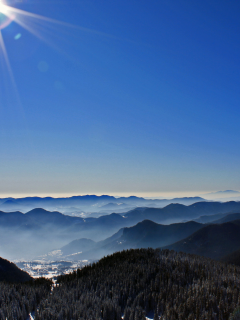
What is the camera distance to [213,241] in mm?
154250

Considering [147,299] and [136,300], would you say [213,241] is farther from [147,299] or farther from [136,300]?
[136,300]

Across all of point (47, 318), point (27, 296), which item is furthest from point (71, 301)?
point (27, 296)

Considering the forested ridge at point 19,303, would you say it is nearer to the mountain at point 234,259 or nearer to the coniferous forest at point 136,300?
the coniferous forest at point 136,300

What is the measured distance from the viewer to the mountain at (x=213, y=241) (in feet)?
460

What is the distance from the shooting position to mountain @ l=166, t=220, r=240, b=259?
14025 centimetres

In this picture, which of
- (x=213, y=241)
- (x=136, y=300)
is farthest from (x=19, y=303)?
(x=213, y=241)

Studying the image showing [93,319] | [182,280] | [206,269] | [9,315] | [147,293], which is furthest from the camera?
[206,269]

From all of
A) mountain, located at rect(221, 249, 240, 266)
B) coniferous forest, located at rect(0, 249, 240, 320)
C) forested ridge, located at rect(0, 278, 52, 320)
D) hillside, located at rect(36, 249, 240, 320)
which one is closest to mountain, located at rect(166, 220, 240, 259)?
mountain, located at rect(221, 249, 240, 266)

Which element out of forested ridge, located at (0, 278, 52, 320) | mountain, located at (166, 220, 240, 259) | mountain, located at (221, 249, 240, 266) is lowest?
mountain, located at (166, 220, 240, 259)

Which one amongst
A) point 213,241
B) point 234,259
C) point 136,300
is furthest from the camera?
point 213,241

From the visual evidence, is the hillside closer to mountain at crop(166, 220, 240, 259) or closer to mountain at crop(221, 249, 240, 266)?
mountain at crop(221, 249, 240, 266)

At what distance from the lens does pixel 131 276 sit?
39.7ft

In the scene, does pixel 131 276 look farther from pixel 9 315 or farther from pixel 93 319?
pixel 9 315

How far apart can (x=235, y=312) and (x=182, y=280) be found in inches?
171
